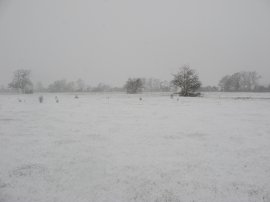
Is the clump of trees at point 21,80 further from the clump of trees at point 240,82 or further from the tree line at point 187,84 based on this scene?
the clump of trees at point 240,82

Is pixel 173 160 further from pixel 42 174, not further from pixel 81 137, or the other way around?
pixel 81 137

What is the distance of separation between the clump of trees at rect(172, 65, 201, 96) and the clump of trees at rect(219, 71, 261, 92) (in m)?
46.5

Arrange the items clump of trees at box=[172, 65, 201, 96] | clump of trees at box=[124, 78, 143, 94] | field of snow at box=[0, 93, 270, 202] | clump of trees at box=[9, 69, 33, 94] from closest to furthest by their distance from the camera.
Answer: field of snow at box=[0, 93, 270, 202] → clump of trees at box=[172, 65, 201, 96] → clump of trees at box=[124, 78, 143, 94] → clump of trees at box=[9, 69, 33, 94]

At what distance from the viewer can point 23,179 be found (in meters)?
6.38

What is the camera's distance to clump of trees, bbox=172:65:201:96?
61.0 m

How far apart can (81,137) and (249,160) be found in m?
8.29

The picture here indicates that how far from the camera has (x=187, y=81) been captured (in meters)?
61.8

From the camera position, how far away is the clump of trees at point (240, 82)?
100 meters

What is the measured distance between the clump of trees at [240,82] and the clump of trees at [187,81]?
153 feet

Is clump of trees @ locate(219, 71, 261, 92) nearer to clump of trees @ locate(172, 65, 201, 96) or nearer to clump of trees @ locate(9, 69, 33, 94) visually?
clump of trees @ locate(172, 65, 201, 96)

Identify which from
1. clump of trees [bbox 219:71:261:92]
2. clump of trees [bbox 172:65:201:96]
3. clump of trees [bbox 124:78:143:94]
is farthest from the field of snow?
clump of trees [bbox 219:71:261:92]

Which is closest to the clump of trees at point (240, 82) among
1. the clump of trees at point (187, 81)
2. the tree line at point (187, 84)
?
the tree line at point (187, 84)

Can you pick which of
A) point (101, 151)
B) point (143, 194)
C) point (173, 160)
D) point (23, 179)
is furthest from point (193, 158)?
point (23, 179)

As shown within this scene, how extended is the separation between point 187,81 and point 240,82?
204 feet
